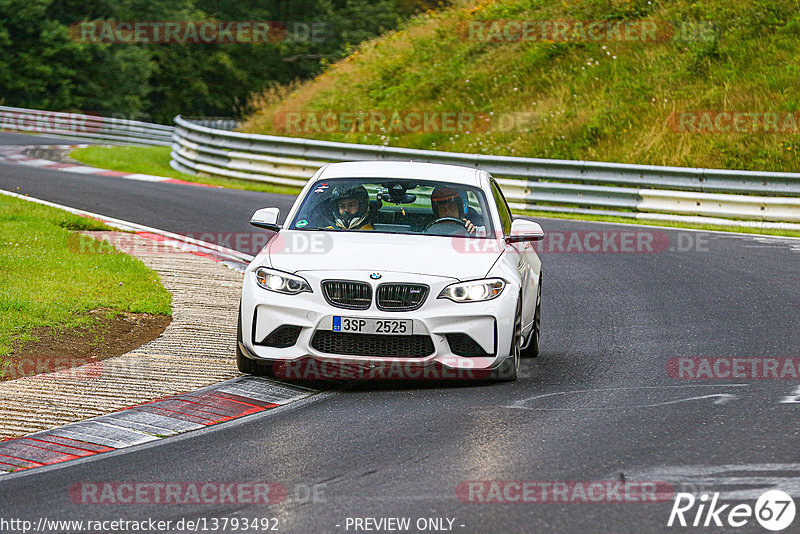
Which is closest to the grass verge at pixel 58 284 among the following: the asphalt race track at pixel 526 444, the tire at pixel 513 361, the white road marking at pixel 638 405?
the asphalt race track at pixel 526 444

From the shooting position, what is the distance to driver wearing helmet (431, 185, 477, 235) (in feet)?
30.4

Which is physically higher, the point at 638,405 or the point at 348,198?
the point at 348,198

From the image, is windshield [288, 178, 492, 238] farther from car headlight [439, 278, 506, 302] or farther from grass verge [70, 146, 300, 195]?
grass verge [70, 146, 300, 195]

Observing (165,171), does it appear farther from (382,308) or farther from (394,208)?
(382,308)

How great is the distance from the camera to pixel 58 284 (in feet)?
37.2

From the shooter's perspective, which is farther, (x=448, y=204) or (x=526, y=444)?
(x=448, y=204)

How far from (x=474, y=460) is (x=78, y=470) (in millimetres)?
2176

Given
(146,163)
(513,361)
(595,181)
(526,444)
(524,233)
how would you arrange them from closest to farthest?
(526,444), (513,361), (524,233), (595,181), (146,163)

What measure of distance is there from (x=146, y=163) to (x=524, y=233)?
74.5 ft

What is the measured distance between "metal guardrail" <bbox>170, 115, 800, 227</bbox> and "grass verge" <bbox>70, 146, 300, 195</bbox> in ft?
1.03

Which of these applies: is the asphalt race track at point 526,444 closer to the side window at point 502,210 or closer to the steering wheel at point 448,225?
the side window at point 502,210

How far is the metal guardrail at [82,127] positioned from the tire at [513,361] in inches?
1281

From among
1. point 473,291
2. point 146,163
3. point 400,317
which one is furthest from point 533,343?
point 146,163

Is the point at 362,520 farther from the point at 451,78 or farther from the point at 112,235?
the point at 451,78
